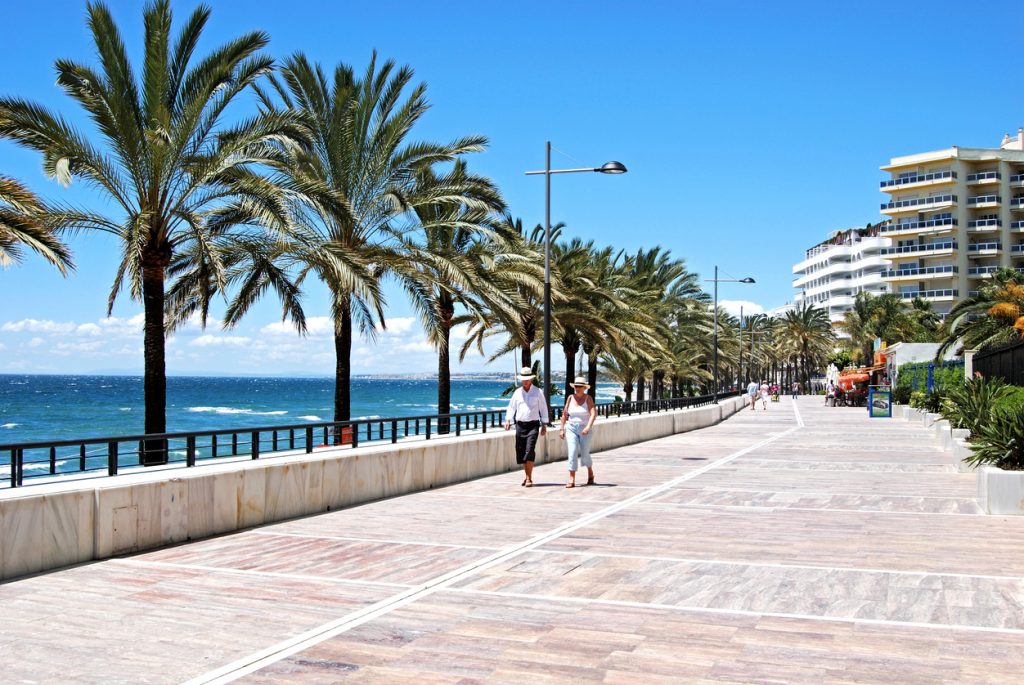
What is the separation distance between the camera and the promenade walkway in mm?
5543

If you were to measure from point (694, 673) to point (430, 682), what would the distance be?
1.41m

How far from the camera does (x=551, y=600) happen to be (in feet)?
23.7

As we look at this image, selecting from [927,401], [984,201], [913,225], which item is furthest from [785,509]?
[913,225]

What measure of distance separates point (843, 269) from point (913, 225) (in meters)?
37.8

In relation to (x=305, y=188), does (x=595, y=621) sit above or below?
below

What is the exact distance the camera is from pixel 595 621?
6.59 meters

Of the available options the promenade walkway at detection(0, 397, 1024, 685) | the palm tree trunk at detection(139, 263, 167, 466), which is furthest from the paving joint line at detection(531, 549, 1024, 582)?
the palm tree trunk at detection(139, 263, 167, 466)

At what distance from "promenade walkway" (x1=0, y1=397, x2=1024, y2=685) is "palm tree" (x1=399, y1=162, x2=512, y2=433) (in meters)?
9.72

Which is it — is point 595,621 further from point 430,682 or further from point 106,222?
point 106,222

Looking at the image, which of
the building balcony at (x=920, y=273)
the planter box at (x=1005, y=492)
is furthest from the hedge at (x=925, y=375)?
the building balcony at (x=920, y=273)

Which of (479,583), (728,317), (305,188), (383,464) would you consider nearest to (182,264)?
(305,188)

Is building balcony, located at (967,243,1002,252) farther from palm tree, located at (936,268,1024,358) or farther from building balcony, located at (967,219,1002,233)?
palm tree, located at (936,268,1024,358)

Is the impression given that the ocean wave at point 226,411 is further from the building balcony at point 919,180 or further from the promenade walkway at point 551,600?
the promenade walkway at point 551,600

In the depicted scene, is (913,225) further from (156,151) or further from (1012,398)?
(156,151)
